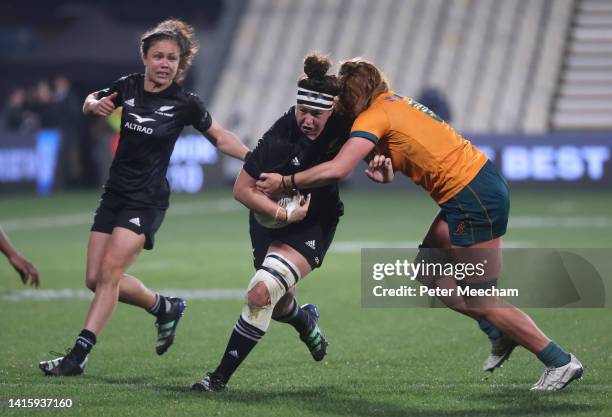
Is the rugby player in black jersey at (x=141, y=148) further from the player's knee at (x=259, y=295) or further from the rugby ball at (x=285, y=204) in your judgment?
the player's knee at (x=259, y=295)

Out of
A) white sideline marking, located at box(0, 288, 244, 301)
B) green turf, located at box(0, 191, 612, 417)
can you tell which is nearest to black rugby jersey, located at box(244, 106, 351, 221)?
green turf, located at box(0, 191, 612, 417)

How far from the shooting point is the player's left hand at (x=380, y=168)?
276 inches

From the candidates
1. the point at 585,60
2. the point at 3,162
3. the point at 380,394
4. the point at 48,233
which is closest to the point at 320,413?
the point at 380,394

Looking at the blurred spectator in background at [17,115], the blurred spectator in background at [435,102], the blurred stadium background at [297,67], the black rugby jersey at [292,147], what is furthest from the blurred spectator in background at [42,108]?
the black rugby jersey at [292,147]

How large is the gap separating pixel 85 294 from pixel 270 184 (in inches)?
213

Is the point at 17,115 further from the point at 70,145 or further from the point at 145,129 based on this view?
the point at 145,129

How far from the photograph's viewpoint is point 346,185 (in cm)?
2522

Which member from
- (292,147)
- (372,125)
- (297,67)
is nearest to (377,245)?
(292,147)

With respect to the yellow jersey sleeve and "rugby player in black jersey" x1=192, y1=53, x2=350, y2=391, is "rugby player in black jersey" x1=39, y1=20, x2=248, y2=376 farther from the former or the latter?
the yellow jersey sleeve

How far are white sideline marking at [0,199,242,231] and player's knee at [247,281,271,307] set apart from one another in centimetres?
1212

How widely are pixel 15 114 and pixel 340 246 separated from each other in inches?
537

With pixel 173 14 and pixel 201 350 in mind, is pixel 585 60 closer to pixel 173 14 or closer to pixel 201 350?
pixel 173 14

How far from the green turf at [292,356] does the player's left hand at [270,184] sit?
1.19m

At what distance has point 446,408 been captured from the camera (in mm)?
6727
